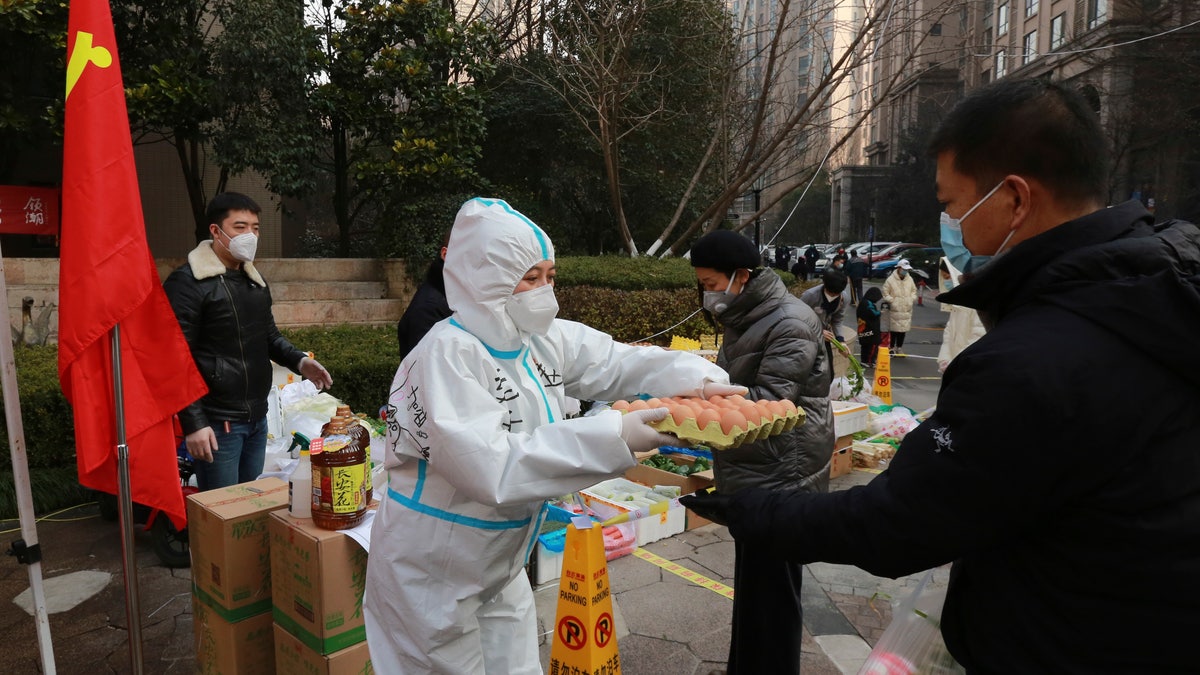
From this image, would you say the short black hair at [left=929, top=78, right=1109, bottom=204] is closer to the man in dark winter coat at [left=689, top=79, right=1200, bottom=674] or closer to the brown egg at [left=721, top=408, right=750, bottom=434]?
the man in dark winter coat at [left=689, top=79, right=1200, bottom=674]

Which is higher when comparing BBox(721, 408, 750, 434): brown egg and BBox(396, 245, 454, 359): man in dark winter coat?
BBox(396, 245, 454, 359): man in dark winter coat

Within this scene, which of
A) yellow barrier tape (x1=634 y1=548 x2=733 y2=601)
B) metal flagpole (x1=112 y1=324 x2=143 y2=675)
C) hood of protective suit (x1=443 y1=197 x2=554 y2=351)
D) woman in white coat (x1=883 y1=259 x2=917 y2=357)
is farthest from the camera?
woman in white coat (x1=883 y1=259 x2=917 y2=357)

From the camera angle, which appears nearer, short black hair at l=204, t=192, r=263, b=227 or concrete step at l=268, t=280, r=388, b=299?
short black hair at l=204, t=192, r=263, b=227

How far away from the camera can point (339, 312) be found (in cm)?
1038

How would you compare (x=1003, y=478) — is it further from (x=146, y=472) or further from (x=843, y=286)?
(x=843, y=286)

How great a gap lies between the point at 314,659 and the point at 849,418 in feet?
16.7

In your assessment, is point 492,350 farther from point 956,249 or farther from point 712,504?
point 956,249

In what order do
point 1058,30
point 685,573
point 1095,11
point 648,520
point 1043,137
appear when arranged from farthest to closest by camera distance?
point 1058,30
point 1095,11
point 648,520
point 685,573
point 1043,137

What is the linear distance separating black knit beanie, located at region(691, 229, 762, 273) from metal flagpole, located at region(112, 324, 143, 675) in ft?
7.49

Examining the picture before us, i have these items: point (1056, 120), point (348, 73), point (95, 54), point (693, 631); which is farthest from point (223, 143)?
point (1056, 120)

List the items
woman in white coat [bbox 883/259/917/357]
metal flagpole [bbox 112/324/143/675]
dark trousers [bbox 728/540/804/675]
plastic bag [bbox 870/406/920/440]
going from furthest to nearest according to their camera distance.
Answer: woman in white coat [bbox 883/259/917/357]
plastic bag [bbox 870/406/920/440]
dark trousers [bbox 728/540/804/675]
metal flagpole [bbox 112/324/143/675]

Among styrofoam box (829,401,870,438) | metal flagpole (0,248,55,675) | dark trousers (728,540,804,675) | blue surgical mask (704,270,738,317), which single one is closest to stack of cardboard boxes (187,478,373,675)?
metal flagpole (0,248,55,675)

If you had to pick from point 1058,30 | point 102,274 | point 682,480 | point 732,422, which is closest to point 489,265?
point 732,422

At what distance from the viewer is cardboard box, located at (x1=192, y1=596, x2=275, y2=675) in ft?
9.45
